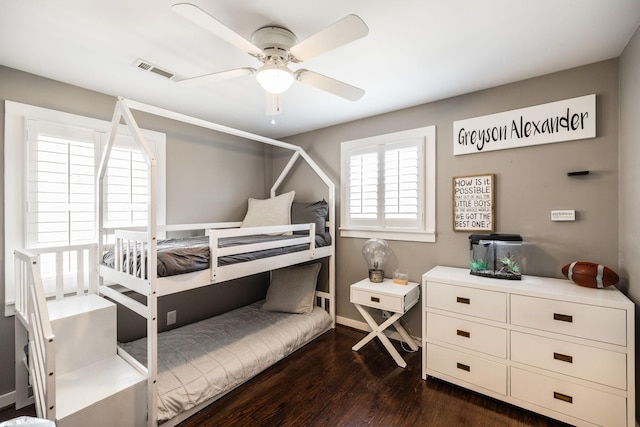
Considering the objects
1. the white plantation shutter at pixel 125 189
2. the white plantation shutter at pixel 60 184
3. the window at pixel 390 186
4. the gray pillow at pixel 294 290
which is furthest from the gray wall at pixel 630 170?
the white plantation shutter at pixel 60 184

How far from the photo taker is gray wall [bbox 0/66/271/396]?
2.00m

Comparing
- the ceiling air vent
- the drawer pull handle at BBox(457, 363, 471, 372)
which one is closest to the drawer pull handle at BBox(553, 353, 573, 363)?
the drawer pull handle at BBox(457, 363, 471, 372)

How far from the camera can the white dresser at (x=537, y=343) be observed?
1600 millimetres

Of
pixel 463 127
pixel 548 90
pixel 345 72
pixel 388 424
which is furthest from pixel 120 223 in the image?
pixel 548 90

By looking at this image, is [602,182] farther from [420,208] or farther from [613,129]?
[420,208]

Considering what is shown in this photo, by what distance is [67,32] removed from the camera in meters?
1.61

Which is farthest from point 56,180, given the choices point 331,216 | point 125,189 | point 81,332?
point 331,216

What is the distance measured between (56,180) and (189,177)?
1.08 metres

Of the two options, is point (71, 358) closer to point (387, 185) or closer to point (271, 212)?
point (271, 212)

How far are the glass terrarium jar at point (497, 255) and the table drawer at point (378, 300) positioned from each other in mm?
651

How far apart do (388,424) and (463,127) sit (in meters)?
2.37

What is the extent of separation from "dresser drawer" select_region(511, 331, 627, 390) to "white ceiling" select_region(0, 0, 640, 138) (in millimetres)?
1862

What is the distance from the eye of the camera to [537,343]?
5.91ft

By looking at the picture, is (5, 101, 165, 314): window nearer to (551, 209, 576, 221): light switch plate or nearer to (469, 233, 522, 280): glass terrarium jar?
(469, 233, 522, 280): glass terrarium jar
